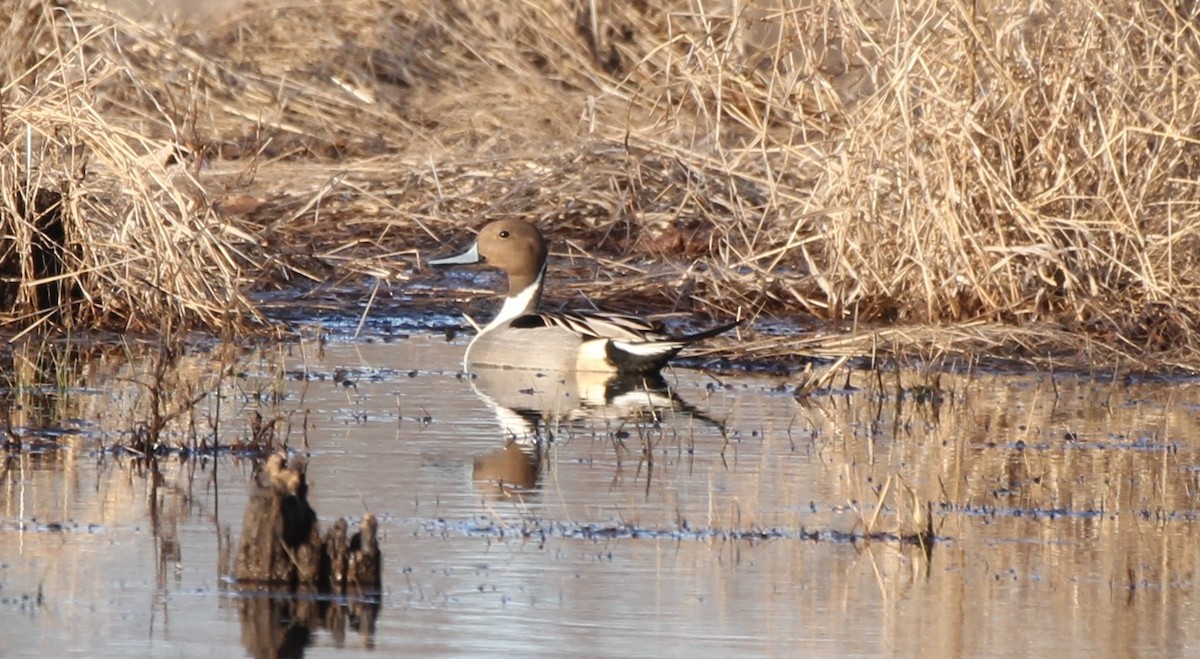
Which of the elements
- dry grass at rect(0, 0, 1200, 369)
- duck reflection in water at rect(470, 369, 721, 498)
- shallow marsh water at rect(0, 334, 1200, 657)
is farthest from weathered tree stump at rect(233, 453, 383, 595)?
dry grass at rect(0, 0, 1200, 369)

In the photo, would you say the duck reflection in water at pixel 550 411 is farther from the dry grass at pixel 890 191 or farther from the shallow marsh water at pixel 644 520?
the dry grass at pixel 890 191

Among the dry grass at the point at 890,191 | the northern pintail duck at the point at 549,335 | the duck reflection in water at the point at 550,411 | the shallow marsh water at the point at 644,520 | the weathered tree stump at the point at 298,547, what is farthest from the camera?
the dry grass at the point at 890,191

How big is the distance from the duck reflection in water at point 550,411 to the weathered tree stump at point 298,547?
4.54 feet

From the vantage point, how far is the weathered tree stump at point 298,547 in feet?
16.5

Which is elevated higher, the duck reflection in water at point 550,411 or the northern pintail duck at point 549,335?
the northern pintail duck at point 549,335

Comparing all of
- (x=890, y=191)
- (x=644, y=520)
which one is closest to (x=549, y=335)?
(x=890, y=191)

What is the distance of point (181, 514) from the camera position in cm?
593

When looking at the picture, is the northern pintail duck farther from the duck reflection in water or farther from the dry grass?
the dry grass

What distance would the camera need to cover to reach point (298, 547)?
504 centimetres

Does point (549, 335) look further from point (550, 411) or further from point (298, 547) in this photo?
point (298, 547)

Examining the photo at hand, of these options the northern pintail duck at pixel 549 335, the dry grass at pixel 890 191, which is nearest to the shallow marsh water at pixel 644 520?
the northern pintail duck at pixel 549 335

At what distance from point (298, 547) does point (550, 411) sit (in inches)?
141

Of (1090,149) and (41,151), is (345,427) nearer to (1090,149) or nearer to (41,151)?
(41,151)

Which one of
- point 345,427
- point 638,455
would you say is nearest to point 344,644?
point 638,455
